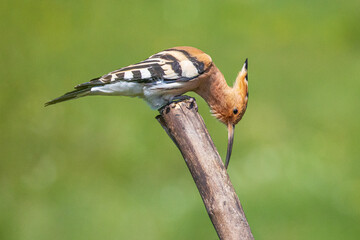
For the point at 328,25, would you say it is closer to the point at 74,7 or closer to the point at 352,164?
the point at 352,164

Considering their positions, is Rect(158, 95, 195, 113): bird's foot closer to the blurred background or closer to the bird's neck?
the bird's neck

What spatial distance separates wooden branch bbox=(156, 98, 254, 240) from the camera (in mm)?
2574

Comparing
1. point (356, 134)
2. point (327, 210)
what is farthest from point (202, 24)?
point (327, 210)

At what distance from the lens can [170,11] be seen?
6.20m

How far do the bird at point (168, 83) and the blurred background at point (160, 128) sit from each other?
1.79 meters

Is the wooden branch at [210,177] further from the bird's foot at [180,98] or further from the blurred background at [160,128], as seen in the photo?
the blurred background at [160,128]

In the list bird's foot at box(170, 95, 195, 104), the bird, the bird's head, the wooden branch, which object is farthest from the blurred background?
the wooden branch

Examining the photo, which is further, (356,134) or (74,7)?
(74,7)

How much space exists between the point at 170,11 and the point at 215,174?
12.6 feet

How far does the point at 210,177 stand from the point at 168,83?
0.59m

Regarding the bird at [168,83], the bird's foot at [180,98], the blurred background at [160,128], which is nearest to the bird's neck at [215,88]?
the bird at [168,83]

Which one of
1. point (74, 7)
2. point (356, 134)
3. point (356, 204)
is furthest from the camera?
point (74, 7)

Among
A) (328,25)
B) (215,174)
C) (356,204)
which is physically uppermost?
(215,174)

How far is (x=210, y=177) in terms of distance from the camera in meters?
2.61
